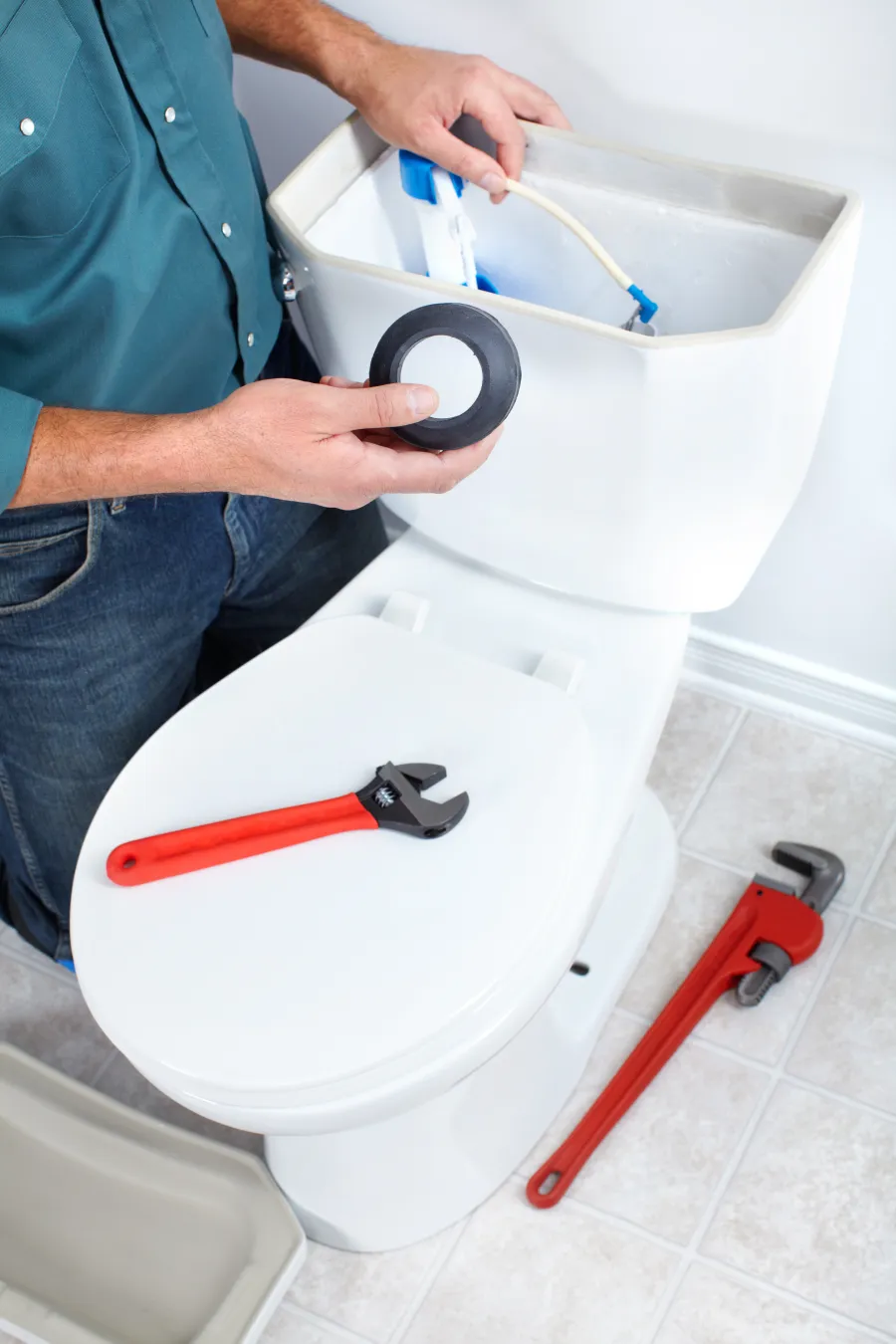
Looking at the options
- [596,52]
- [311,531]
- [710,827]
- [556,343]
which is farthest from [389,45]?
[710,827]

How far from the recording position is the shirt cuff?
0.76 metres

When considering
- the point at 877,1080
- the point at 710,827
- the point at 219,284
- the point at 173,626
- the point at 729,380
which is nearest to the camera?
the point at 729,380

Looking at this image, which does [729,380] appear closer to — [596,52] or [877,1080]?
[596,52]

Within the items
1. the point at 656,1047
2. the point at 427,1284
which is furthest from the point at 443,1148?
the point at 656,1047

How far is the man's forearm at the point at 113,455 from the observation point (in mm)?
773

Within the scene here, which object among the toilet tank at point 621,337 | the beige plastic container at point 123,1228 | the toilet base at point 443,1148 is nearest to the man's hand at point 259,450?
the toilet tank at point 621,337

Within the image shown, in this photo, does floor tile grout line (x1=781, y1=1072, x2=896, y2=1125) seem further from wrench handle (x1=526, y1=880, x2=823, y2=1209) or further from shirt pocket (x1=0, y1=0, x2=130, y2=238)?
shirt pocket (x1=0, y1=0, x2=130, y2=238)

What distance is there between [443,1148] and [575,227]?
74 cm

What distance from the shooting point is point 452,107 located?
37.0 inches

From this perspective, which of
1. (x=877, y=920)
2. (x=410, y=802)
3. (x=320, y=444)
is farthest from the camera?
(x=877, y=920)

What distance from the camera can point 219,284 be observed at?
94 centimetres

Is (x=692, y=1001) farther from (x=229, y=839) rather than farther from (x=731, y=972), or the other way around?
(x=229, y=839)

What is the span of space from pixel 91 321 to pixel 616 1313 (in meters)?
0.89

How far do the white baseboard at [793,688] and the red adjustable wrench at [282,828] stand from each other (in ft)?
2.09
